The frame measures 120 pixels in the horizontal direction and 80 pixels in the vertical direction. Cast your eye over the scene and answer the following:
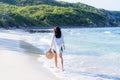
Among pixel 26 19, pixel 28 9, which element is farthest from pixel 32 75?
pixel 28 9

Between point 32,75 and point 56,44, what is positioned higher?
point 56,44

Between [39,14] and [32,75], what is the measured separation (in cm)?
12119

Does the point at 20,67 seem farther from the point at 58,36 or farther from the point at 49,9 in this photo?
the point at 49,9

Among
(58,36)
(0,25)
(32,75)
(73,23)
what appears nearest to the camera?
(32,75)

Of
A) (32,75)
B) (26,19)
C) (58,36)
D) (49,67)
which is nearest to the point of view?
(32,75)

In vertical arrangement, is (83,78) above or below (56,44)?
below

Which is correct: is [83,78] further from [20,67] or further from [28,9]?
[28,9]

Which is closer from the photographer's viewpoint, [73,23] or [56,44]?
[56,44]

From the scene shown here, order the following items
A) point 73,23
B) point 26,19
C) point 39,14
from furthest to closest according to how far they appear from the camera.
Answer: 1. point 73,23
2. point 39,14
3. point 26,19

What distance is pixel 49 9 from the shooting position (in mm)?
145875

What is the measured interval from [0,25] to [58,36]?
67.4 metres

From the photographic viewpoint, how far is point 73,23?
140500 mm

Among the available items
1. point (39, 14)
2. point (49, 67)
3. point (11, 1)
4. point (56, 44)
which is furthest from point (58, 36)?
point (11, 1)

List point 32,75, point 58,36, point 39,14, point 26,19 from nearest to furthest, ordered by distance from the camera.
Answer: point 32,75, point 58,36, point 26,19, point 39,14
